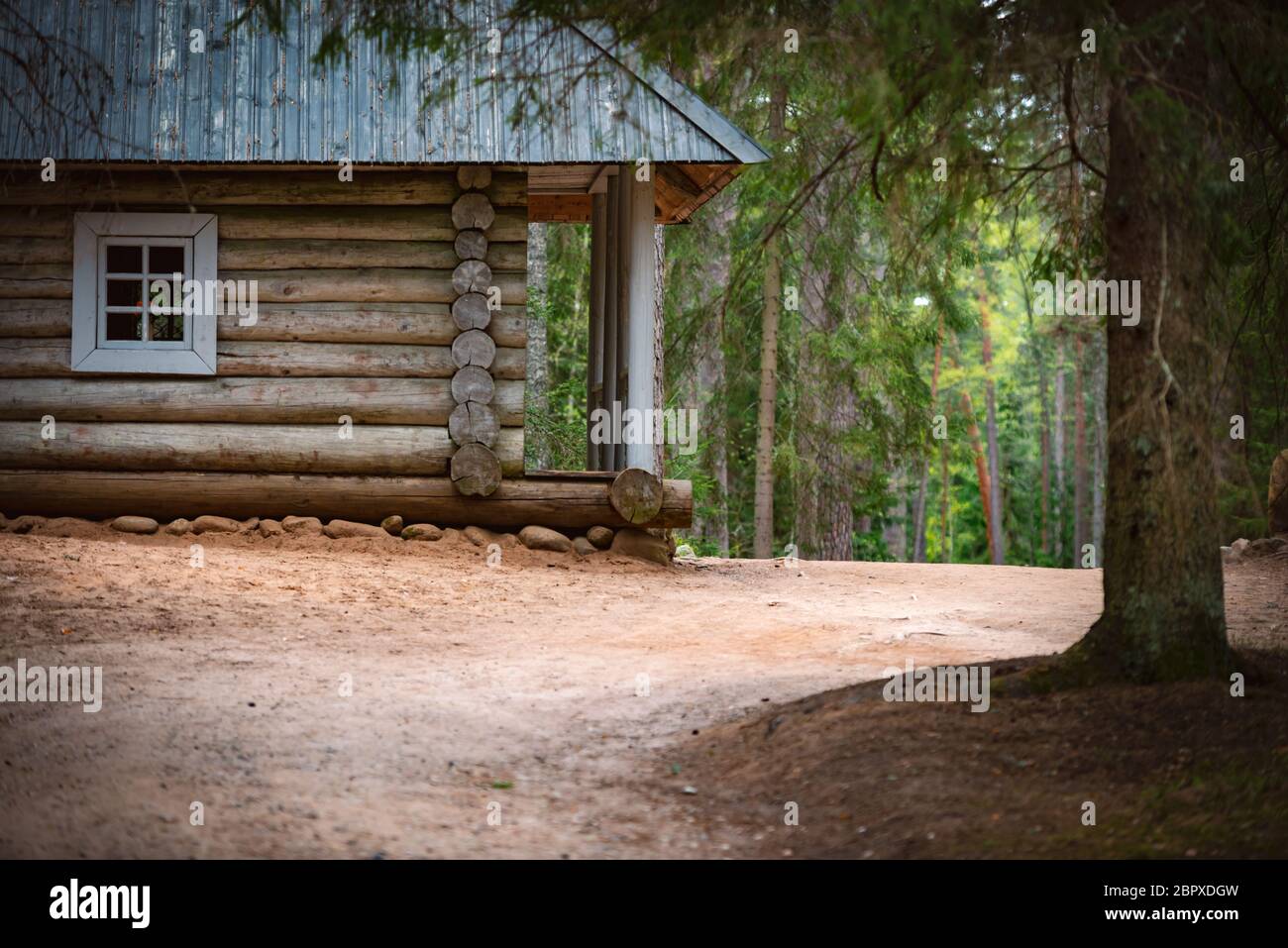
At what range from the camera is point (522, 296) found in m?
12.6

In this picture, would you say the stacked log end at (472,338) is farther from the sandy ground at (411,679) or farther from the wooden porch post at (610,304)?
the wooden porch post at (610,304)

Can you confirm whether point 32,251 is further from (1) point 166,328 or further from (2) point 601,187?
(2) point 601,187

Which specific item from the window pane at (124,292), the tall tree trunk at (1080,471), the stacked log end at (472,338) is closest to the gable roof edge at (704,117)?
the stacked log end at (472,338)

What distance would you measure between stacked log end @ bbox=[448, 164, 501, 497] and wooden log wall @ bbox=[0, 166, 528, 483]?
2cm

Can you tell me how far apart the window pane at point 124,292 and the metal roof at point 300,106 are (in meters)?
2.75

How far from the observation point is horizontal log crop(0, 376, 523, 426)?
12609 mm

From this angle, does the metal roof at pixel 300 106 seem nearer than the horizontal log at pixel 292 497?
Yes

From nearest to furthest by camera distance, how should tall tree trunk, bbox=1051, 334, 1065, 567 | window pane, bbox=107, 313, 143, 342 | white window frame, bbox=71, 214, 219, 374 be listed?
white window frame, bbox=71, 214, 219, 374 < window pane, bbox=107, 313, 143, 342 < tall tree trunk, bbox=1051, 334, 1065, 567

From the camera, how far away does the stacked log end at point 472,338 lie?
41.0ft

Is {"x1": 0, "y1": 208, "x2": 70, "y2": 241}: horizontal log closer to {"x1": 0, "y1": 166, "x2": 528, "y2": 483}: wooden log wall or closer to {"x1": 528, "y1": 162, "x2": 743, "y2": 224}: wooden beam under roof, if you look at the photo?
{"x1": 0, "y1": 166, "x2": 528, "y2": 483}: wooden log wall

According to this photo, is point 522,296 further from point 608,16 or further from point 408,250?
point 608,16

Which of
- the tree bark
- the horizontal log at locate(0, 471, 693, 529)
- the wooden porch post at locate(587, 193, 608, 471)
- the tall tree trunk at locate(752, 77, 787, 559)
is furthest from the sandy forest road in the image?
the tall tree trunk at locate(752, 77, 787, 559)

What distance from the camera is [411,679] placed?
7.31m

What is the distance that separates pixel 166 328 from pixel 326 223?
3.43 meters
